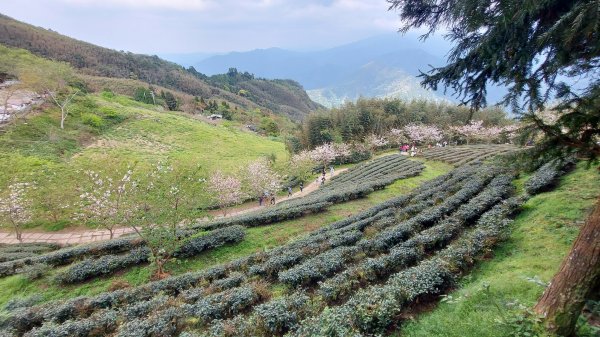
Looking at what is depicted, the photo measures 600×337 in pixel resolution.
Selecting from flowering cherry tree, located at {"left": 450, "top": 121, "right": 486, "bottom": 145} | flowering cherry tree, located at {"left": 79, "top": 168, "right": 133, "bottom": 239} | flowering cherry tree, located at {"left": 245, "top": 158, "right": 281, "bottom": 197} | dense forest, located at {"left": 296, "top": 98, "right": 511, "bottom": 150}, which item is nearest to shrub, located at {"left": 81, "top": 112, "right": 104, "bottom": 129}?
flowering cherry tree, located at {"left": 79, "top": 168, "right": 133, "bottom": 239}

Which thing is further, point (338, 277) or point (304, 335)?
point (338, 277)

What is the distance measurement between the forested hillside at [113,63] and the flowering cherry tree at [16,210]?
109 meters

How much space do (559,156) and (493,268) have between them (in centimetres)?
433

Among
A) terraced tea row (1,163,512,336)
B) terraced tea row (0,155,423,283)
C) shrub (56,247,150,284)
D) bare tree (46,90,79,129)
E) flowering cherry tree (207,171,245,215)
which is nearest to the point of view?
terraced tea row (1,163,512,336)

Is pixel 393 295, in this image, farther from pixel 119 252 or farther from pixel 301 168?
Answer: pixel 301 168

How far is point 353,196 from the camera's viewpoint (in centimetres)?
2391

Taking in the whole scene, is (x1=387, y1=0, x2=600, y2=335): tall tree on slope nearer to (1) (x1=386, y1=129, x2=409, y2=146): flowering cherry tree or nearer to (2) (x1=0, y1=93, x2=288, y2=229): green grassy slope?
(2) (x1=0, y1=93, x2=288, y2=229): green grassy slope

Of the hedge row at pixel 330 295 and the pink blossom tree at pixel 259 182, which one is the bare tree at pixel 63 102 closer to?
the pink blossom tree at pixel 259 182

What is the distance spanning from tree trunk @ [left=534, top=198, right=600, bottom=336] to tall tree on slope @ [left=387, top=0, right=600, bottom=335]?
0.01 meters

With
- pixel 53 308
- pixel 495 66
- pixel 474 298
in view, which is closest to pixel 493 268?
pixel 474 298

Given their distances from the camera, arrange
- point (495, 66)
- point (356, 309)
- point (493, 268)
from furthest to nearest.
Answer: point (493, 268) < point (495, 66) < point (356, 309)

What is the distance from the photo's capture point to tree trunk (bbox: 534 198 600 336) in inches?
183

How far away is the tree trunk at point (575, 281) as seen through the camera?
15.2ft

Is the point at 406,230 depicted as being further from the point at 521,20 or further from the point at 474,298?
the point at 521,20
